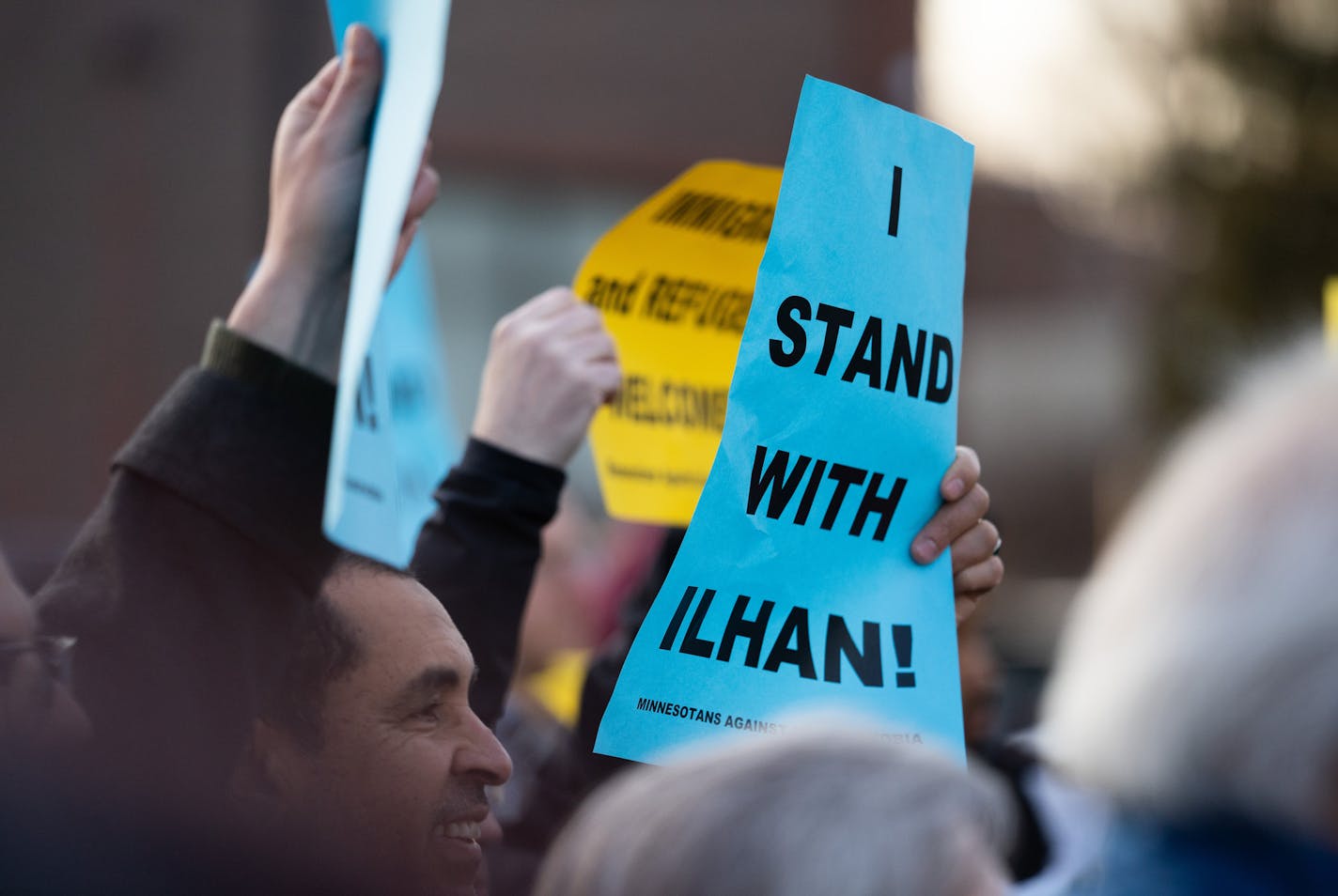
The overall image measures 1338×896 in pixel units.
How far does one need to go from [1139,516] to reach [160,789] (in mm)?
964

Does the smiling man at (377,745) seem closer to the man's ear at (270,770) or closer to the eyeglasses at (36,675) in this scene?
the man's ear at (270,770)

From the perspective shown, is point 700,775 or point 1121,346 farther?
point 1121,346

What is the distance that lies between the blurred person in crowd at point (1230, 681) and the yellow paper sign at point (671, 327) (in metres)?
0.66

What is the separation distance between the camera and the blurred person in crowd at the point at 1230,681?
1.26 m

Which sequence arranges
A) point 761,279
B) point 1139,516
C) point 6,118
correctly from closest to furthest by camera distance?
point 761,279
point 1139,516
point 6,118

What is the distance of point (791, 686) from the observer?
56.8 inches

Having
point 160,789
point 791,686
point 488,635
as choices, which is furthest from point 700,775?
point 488,635

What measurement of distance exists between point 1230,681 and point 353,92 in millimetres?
952

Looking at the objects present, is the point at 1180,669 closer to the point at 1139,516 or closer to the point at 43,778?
the point at 1139,516

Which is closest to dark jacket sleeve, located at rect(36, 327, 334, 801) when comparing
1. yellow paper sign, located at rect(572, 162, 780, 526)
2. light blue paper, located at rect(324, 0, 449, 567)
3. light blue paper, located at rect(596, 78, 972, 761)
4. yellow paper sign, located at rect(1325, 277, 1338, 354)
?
light blue paper, located at rect(324, 0, 449, 567)

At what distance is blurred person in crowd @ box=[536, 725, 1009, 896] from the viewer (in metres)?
1.01

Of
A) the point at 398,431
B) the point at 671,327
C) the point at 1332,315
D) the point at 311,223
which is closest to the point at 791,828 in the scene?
the point at 311,223

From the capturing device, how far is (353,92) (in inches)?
58.7

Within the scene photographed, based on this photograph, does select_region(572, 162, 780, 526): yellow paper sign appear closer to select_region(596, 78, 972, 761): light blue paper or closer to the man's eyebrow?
select_region(596, 78, 972, 761): light blue paper
